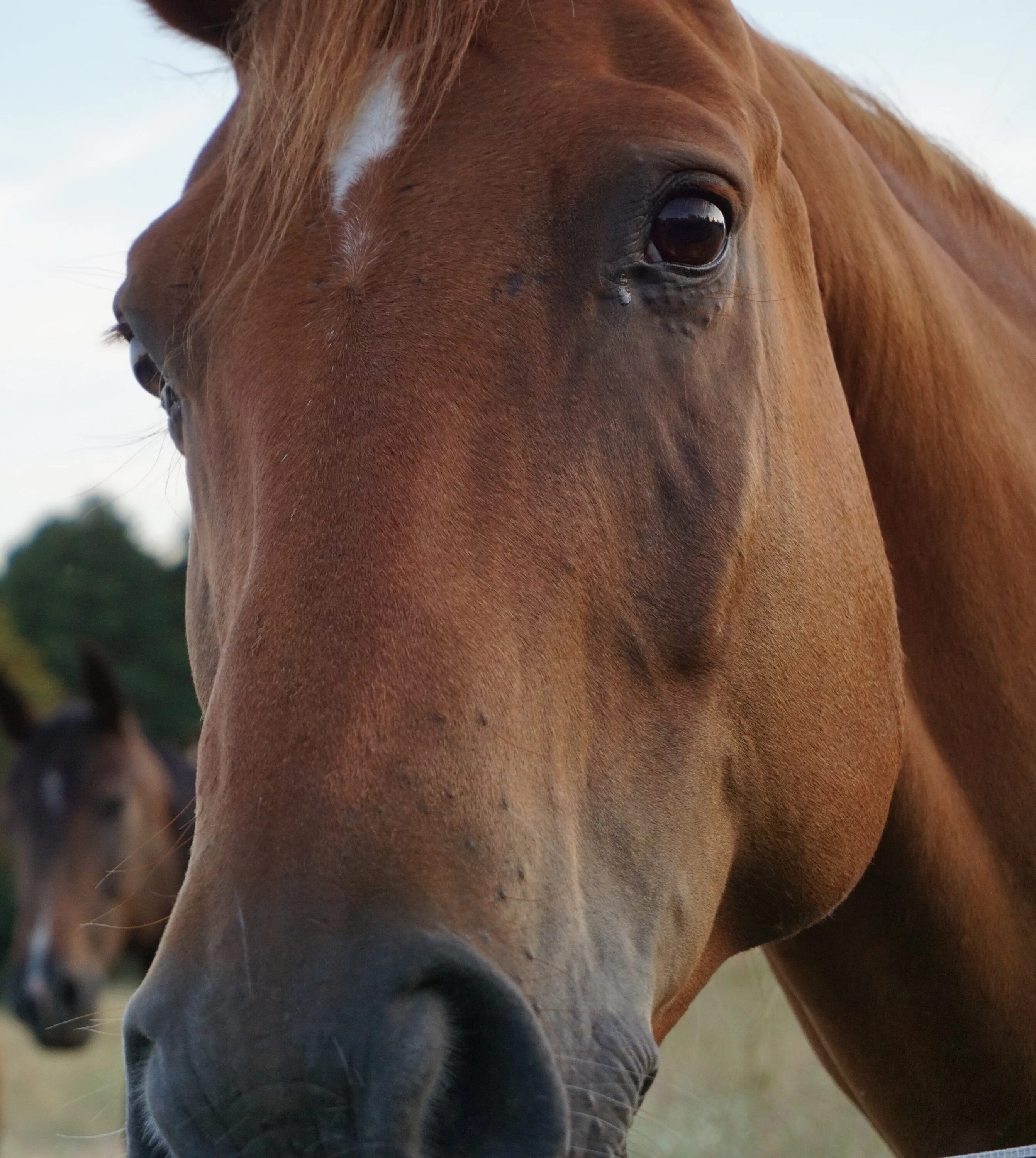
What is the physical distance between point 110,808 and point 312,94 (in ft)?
27.7

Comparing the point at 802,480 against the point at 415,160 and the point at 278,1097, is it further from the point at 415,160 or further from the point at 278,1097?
the point at 278,1097

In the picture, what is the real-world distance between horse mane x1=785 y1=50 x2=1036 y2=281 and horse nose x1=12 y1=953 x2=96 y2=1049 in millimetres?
8161

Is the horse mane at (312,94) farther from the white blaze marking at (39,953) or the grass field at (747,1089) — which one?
the white blaze marking at (39,953)

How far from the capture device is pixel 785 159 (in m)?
2.32

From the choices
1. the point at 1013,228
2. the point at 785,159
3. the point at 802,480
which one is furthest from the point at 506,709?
the point at 1013,228

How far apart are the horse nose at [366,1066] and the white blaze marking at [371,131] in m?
1.12

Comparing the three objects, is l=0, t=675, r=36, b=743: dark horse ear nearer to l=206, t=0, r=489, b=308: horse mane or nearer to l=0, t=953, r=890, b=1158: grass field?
l=0, t=953, r=890, b=1158: grass field

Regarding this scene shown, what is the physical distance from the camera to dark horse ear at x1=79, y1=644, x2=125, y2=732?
9.06m

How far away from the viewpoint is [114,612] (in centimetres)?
A: 3753

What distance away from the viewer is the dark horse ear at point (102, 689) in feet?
29.7

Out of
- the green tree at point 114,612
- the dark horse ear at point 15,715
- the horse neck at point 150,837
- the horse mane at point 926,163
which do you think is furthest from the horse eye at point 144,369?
the green tree at point 114,612

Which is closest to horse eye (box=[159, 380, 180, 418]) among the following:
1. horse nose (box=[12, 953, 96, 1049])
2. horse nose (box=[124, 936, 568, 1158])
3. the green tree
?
horse nose (box=[124, 936, 568, 1158])

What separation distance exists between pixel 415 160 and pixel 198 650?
100 cm

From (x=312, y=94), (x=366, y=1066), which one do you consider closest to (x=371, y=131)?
(x=312, y=94)
